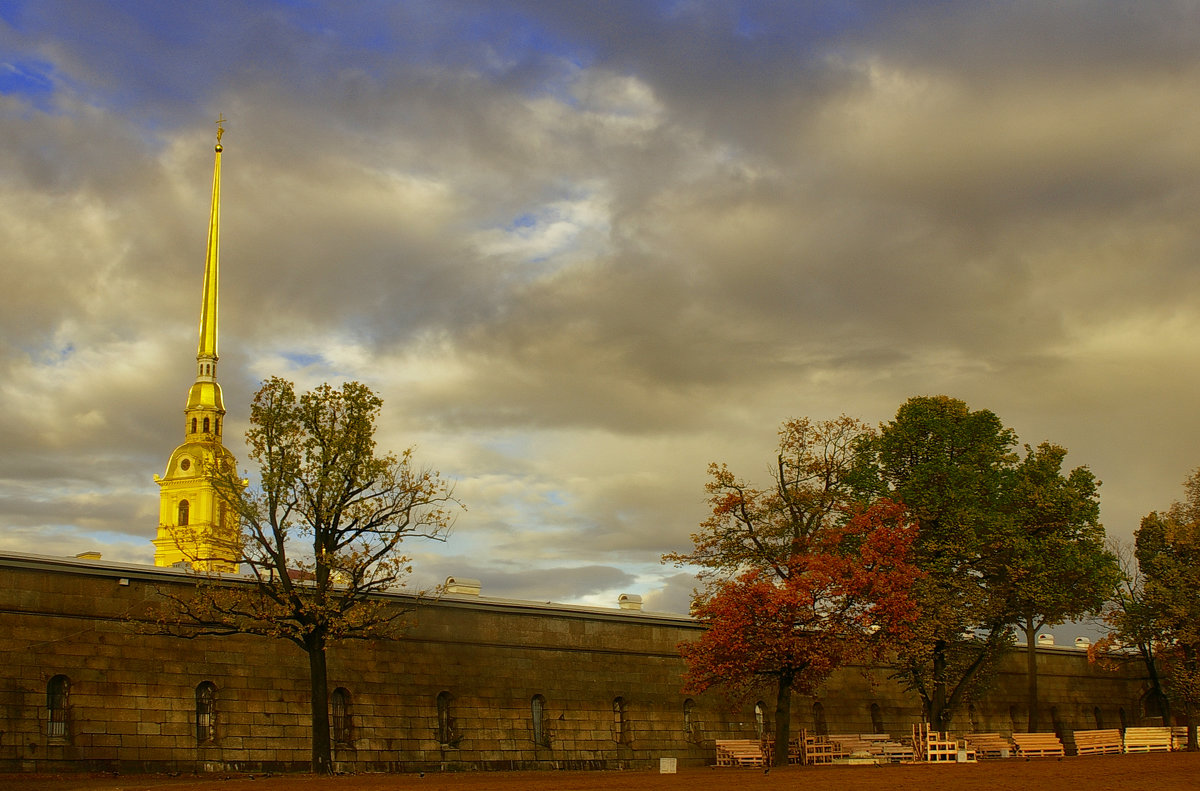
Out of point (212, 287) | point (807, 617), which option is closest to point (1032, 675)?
point (807, 617)

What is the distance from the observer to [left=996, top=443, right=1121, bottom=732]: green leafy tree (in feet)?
148

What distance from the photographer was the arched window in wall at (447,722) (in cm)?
3903

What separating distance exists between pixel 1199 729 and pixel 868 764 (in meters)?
26.9

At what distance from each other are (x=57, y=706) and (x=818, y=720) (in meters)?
31.1

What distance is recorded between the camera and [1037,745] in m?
46.6

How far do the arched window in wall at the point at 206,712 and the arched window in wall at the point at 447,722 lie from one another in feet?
26.1

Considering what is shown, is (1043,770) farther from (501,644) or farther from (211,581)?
(211,581)

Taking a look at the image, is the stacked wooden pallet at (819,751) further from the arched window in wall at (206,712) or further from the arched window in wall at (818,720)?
the arched window in wall at (206,712)

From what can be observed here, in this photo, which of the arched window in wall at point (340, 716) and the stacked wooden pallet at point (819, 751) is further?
the stacked wooden pallet at point (819, 751)

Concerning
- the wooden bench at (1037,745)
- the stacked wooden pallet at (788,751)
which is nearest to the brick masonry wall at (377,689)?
the stacked wooden pallet at (788,751)

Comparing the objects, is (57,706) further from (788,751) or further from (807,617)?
(788,751)

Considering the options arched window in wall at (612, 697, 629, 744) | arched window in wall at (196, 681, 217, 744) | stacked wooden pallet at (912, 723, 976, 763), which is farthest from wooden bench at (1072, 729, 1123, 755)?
arched window in wall at (196, 681, 217, 744)

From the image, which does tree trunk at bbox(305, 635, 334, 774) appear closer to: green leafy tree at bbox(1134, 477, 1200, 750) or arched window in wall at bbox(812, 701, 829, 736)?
arched window in wall at bbox(812, 701, 829, 736)

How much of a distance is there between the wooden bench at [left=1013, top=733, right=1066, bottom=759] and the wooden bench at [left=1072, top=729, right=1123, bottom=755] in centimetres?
81
